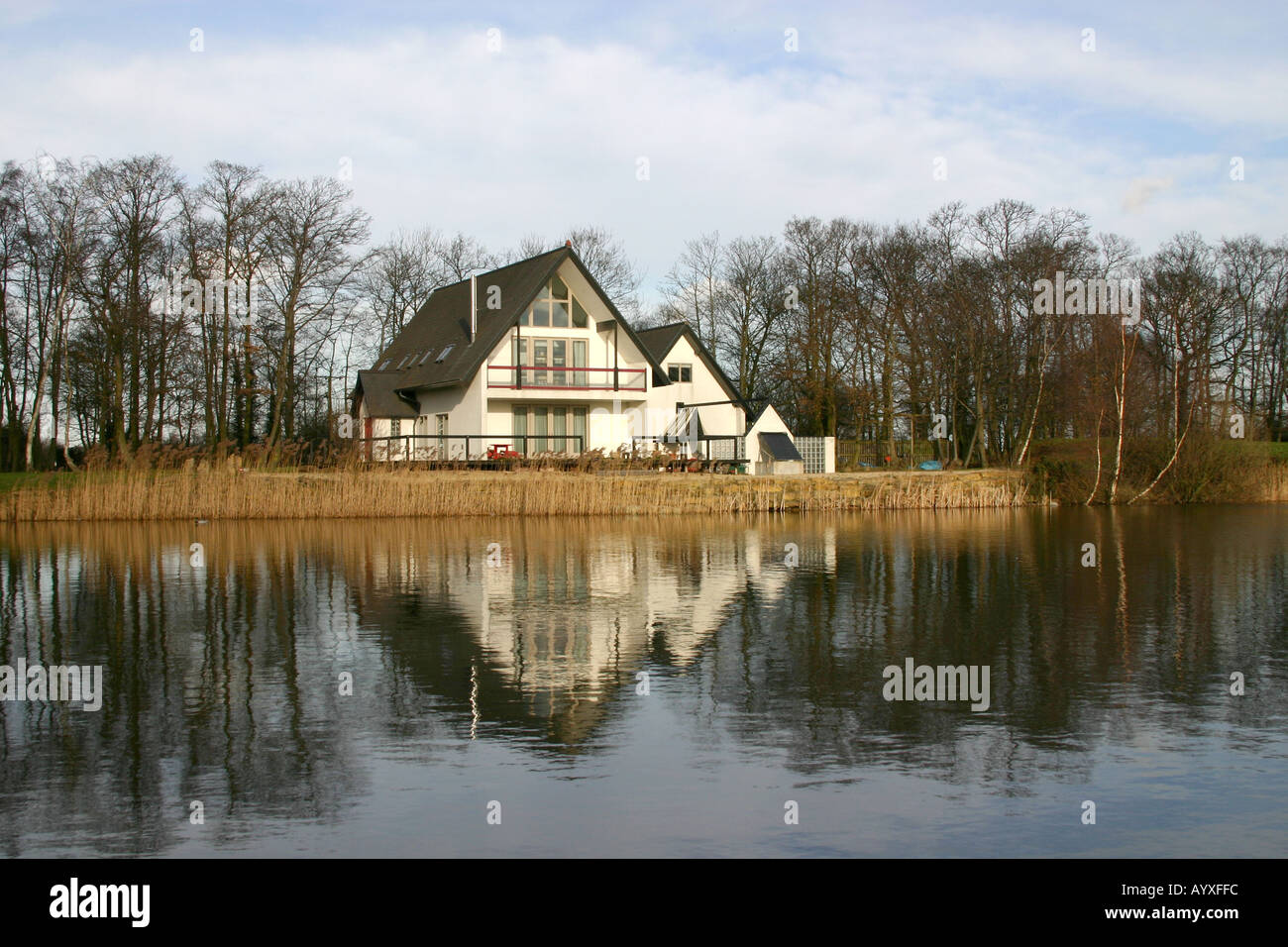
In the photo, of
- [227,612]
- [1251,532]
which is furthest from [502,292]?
[227,612]

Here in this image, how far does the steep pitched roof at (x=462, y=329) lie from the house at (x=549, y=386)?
0.07 m

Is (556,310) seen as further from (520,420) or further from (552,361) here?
(520,420)

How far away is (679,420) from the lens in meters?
50.2

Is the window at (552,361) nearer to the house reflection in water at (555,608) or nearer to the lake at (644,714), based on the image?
the house reflection in water at (555,608)

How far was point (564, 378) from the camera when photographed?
46781 mm

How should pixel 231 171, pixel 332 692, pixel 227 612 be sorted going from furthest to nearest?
pixel 231 171 < pixel 227 612 < pixel 332 692

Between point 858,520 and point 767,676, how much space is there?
23094mm

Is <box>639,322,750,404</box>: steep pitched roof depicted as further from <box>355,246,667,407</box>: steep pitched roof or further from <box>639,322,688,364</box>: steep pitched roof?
<box>355,246,667,407</box>: steep pitched roof

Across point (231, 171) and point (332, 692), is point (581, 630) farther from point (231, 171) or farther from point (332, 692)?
point (231, 171)

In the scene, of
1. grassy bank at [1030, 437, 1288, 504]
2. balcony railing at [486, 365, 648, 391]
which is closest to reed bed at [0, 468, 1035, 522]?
grassy bank at [1030, 437, 1288, 504]

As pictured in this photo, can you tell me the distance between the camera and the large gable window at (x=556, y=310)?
46594 millimetres

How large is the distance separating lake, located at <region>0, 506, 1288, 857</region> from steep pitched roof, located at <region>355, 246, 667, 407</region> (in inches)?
1061

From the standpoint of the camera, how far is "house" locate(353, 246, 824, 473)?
45062 mm

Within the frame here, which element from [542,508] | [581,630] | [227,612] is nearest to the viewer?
[581,630]
